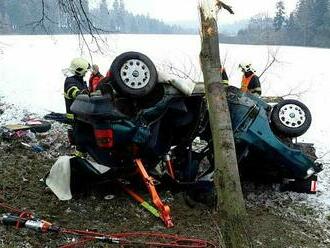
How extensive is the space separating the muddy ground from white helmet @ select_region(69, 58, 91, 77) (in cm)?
159

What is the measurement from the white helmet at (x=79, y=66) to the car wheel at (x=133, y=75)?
2.08m

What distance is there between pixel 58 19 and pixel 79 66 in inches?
103

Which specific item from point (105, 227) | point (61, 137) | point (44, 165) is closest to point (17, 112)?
point (61, 137)

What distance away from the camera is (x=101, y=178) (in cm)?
582

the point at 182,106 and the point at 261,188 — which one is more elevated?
the point at 182,106

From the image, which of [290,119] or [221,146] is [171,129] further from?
[221,146]

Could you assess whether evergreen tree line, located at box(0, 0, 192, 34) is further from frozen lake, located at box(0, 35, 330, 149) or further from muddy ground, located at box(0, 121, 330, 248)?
muddy ground, located at box(0, 121, 330, 248)

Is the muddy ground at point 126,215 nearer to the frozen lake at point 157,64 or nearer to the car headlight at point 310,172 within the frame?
the car headlight at point 310,172

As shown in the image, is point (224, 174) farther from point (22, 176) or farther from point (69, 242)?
point (22, 176)

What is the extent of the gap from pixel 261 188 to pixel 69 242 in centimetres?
309

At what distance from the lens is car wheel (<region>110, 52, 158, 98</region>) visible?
5328 millimetres

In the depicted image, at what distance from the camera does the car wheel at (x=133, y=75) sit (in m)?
5.33

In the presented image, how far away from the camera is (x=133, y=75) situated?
5.35 metres

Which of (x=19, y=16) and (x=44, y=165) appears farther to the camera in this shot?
(x=19, y=16)
